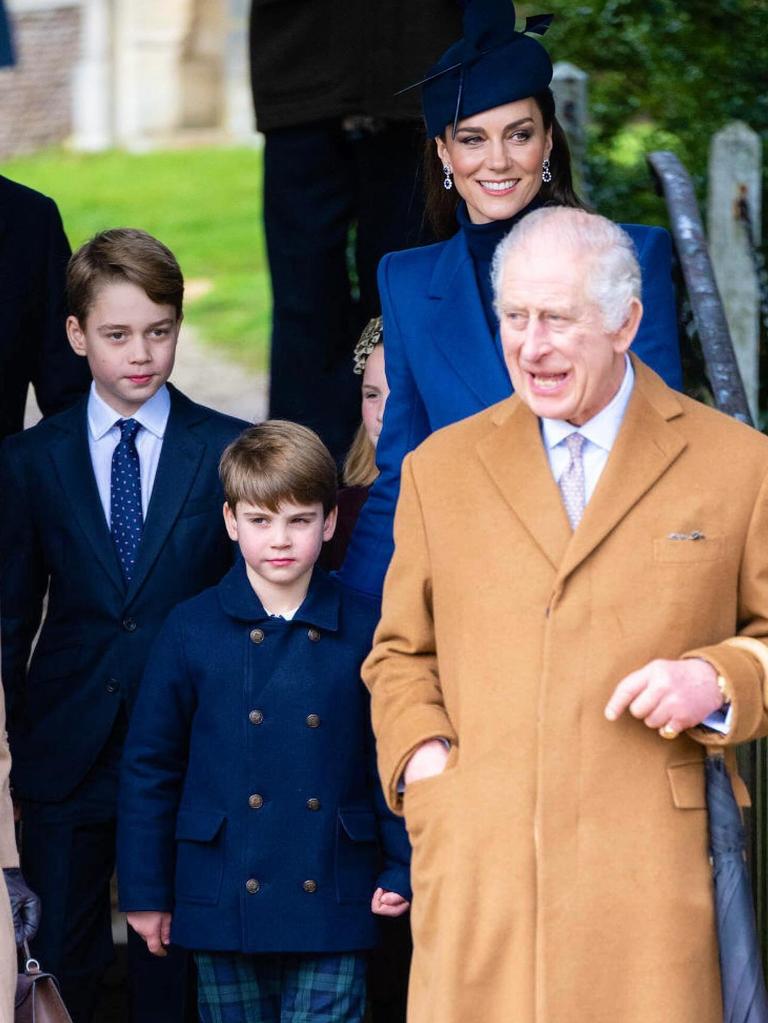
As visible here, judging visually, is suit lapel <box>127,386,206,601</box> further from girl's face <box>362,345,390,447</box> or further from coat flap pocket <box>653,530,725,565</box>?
coat flap pocket <box>653,530,725,565</box>

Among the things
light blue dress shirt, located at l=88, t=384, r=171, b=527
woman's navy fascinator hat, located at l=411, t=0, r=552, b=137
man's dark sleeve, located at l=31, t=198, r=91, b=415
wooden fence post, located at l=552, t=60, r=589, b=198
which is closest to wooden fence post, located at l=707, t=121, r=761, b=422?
wooden fence post, located at l=552, t=60, r=589, b=198

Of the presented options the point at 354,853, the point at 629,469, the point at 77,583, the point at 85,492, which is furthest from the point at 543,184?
the point at 354,853

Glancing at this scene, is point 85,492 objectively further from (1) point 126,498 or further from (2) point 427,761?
(2) point 427,761

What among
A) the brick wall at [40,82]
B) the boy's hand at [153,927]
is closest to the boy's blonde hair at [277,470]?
the boy's hand at [153,927]

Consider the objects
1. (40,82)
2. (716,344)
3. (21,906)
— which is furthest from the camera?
(40,82)

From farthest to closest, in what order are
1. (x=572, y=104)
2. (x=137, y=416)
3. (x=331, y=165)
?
1. (x=572, y=104)
2. (x=331, y=165)
3. (x=137, y=416)

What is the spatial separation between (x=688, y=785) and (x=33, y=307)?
2.23m

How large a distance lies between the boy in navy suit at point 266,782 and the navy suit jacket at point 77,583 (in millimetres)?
208

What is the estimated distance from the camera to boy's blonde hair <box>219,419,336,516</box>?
13.5 ft

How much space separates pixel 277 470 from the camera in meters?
4.12

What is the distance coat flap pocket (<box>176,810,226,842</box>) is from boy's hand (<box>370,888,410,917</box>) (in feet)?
1.10

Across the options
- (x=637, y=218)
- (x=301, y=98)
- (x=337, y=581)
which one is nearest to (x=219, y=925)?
(x=337, y=581)

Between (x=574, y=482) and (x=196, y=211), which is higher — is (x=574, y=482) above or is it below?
below

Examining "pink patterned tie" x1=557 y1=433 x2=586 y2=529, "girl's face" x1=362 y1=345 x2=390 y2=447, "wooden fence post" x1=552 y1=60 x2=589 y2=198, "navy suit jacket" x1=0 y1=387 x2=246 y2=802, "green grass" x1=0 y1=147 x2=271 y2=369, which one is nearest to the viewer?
"pink patterned tie" x1=557 y1=433 x2=586 y2=529
